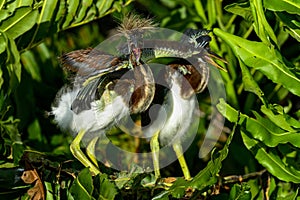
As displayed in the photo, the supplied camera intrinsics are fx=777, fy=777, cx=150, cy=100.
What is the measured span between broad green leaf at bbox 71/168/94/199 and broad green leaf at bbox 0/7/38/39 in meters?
0.33

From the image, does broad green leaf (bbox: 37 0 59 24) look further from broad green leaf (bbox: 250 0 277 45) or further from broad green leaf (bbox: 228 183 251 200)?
broad green leaf (bbox: 228 183 251 200)

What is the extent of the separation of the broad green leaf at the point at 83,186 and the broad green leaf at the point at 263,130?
0.26 metres

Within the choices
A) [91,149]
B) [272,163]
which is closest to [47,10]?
[91,149]

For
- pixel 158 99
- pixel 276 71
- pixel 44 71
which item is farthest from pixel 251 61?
pixel 44 71

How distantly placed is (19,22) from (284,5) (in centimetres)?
47

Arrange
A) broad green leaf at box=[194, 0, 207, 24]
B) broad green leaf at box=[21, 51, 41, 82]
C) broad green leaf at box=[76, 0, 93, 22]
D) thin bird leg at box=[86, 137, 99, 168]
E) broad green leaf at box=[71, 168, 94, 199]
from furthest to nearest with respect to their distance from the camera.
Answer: broad green leaf at box=[21, 51, 41, 82] < broad green leaf at box=[194, 0, 207, 24] < broad green leaf at box=[76, 0, 93, 22] < thin bird leg at box=[86, 137, 99, 168] < broad green leaf at box=[71, 168, 94, 199]

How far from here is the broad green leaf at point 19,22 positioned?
1371 mm

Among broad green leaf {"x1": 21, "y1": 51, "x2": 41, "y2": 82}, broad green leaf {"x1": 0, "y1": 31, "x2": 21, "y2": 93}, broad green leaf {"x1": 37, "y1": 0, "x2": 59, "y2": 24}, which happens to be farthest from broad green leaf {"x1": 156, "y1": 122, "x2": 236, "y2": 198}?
broad green leaf {"x1": 21, "y1": 51, "x2": 41, "y2": 82}

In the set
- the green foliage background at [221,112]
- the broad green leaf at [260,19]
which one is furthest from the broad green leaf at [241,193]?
the broad green leaf at [260,19]

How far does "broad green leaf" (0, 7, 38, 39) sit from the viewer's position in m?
1.37

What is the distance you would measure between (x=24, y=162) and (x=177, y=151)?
0.34m

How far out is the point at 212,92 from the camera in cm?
159

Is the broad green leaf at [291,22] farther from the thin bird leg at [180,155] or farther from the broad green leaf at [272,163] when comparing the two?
the thin bird leg at [180,155]

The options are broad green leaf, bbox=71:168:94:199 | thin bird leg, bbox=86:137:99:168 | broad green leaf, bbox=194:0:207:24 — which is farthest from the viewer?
broad green leaf, bbox=194:0:207:24
